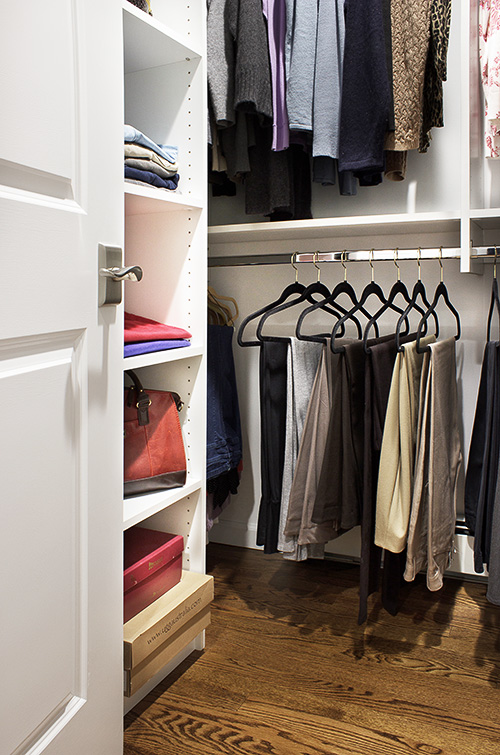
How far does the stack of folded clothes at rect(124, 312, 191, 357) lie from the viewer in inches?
57.9

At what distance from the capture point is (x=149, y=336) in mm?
1529

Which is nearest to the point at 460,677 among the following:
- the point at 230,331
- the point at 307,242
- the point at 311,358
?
the point at 311,358

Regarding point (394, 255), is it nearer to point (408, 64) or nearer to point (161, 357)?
Answer: point (408, 64)

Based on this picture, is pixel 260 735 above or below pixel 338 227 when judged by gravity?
below

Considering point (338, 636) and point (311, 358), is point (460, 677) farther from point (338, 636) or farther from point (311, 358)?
point (311, 358)

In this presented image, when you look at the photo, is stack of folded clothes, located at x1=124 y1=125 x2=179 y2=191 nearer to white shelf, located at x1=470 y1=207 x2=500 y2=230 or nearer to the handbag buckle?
the handbag buckle

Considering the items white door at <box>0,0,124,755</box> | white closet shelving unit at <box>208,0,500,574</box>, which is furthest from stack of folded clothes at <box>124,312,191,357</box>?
white closet shelving unit at <box>208,0,500,574</box>

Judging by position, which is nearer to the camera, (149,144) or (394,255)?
(149,144)

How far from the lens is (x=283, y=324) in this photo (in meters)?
2.41

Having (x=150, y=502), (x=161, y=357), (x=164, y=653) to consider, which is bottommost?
(x=164, y=653)

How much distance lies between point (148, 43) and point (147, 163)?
32 centimetres

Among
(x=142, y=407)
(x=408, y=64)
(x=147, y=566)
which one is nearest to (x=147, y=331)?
(x=142, y=407)

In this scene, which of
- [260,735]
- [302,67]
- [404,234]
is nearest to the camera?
[260,735]

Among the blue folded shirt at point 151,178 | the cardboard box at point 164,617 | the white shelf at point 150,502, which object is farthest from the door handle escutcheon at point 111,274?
the cardboard box at point 164,617
